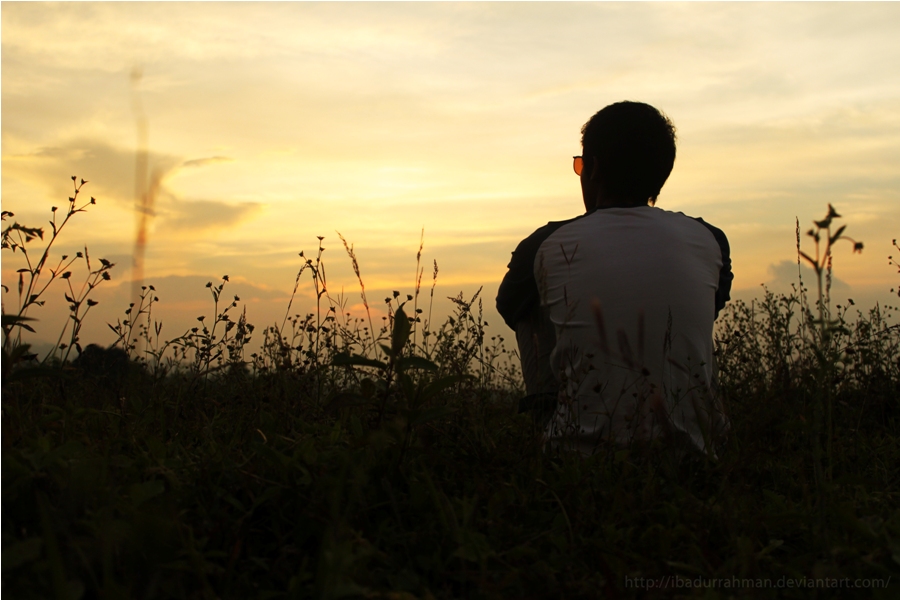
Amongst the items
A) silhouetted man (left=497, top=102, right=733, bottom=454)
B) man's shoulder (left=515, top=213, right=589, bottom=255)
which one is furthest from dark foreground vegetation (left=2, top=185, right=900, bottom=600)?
man's shoulder (left=515, top=213, right=589, bottom=255)

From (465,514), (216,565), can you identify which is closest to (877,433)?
(465,514)

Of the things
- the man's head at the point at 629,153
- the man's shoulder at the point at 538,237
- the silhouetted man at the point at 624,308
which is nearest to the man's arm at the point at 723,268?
the silhouetted man at the point at 624,308

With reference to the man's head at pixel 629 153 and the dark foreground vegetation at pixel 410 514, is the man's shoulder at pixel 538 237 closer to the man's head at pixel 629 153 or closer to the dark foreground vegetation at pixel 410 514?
the man's head at pixel 629 153

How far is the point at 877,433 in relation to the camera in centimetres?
361

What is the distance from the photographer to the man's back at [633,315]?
2693 mm

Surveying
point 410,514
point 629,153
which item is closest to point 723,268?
point 629,153

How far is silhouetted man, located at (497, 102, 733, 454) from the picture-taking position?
265 centimetres

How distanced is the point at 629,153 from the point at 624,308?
0.83 m

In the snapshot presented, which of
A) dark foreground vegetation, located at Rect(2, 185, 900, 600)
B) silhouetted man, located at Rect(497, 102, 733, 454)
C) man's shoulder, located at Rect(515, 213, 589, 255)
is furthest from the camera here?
man's shoulder, located at Rect(515, 213, 589, 255)

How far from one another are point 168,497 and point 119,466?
329 millimetres

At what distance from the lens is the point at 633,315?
2701 mm

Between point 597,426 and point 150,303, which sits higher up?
point 150,303

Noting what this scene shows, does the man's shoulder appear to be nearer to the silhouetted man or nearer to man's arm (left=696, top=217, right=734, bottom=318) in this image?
the silhouetted man

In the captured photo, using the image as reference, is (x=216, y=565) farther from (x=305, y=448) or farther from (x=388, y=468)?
(x=388, y=468)
